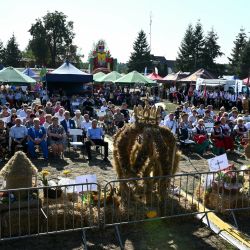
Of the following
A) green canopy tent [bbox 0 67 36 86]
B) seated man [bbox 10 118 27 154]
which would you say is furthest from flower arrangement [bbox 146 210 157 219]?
green canopy tent [bbox 0 67 36 86]

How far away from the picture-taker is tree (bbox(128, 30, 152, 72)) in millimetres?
71750

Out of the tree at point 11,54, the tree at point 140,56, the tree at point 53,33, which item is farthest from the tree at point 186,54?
the tree at point 11,54

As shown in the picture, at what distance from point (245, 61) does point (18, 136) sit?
174ft

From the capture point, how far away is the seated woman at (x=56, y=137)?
12.5 meters

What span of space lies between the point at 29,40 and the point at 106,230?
2864 inches

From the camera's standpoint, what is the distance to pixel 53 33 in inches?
2926

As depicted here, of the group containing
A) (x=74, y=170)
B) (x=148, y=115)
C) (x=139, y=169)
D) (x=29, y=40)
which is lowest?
(x=74, y=170)

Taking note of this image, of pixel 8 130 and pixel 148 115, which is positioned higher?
pixel 148 115

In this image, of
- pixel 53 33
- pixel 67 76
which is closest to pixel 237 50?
pixel 53 33

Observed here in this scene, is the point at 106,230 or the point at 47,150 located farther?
the point at 47,150

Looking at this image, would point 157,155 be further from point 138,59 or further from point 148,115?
point 138,59

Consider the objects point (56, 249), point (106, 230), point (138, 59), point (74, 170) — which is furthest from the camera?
point (138, 59)

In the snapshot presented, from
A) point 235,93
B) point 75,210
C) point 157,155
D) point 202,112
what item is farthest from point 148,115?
point 235,93

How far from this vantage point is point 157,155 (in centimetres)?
750
